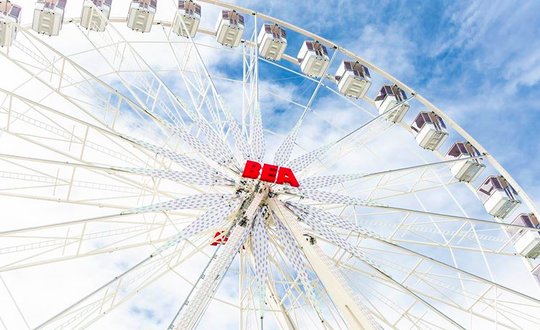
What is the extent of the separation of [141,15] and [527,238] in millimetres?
12441

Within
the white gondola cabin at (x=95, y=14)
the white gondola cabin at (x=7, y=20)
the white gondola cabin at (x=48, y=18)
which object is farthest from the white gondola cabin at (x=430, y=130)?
the white gondola cabin at (x=7, y=20)

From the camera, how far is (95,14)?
15.6m

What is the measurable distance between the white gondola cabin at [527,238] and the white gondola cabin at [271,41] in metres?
8.50

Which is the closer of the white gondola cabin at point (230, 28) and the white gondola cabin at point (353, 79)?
the white gondola cabin at point (230, 28)

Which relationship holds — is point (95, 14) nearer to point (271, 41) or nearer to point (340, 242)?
point (271, 41)

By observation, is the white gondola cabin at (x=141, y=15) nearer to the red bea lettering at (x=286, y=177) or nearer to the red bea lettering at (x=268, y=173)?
the red bea lettering at (x=268, y=173)

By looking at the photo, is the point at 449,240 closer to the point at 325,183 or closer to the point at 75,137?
the point at 325,183

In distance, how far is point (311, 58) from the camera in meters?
17.8

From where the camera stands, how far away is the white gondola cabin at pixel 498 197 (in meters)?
17.3

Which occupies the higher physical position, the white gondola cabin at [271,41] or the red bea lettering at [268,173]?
the white gondola cabin at [271,41]

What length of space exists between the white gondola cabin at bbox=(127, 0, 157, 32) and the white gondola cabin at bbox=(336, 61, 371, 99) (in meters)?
5.86

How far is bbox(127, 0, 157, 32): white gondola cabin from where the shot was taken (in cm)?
1627

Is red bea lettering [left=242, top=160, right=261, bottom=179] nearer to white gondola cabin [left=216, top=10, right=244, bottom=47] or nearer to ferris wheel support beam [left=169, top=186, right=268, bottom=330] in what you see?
ferris wheel support beam [left=169, top=186, right=268, bottom=330]

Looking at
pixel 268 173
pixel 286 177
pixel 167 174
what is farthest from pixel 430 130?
pixel 167 174
